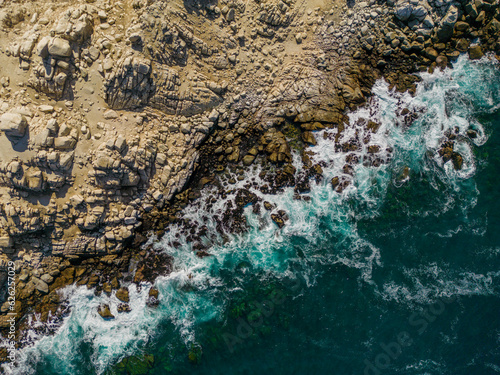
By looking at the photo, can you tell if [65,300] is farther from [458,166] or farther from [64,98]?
[458,166]

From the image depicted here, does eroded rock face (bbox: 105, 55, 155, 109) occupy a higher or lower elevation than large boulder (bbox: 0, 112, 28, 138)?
higher

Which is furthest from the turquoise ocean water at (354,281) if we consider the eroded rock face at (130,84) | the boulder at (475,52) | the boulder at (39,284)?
the eroded rock face at (130,84)

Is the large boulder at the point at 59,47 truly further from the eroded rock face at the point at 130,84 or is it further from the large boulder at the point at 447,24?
the large boulder at the point at 447,24

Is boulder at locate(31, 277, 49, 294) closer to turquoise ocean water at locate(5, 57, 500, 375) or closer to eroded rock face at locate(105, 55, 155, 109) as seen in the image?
turquoise ocean water at locate(5, 57, 500, 375)

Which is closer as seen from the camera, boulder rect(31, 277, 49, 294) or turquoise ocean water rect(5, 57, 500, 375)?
turquoise ocean water rect(5, 57, 500, 375)

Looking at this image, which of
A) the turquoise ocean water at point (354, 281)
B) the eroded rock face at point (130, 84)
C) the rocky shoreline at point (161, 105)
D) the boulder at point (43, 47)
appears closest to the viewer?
the boulder at point (43, 47)

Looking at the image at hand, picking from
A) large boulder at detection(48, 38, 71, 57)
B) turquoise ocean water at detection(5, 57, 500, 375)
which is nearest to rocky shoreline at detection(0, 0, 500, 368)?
large boulder at detection(48, 38, 71, 57)
